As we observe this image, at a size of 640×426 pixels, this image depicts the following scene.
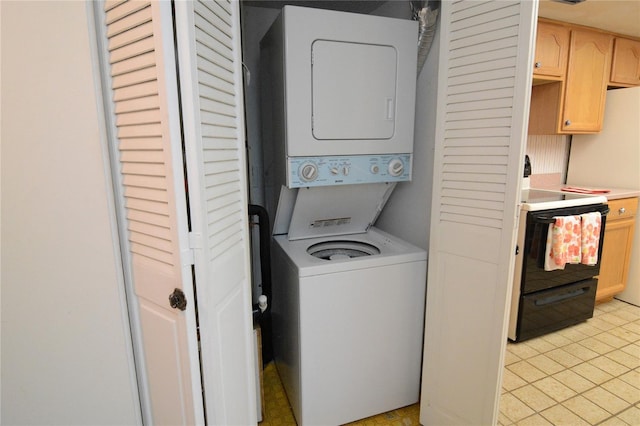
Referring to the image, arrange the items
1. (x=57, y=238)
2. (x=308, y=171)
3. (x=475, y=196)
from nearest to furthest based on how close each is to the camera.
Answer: (x=57, y=238)
(x=475, y=196)
(x=308, y=171)

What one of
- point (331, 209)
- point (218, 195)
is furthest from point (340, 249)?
point (218, 195)

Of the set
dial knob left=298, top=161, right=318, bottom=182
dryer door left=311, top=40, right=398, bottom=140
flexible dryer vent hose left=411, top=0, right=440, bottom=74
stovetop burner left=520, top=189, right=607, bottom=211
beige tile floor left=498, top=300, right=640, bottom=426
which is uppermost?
flexible dryer vent hose left=411, top=0, right=440, bottom=74

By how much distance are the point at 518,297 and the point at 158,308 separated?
240 cm

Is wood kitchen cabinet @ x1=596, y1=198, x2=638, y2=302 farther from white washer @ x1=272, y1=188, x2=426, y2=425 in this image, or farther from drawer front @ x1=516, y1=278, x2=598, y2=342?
white washer @ x1=272, y1=188, x2=426, y2=425

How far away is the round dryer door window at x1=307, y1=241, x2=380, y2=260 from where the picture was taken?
204 centimetres

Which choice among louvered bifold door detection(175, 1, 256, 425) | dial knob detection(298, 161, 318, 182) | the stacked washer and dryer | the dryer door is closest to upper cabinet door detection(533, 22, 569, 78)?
the stacked washer and dryer

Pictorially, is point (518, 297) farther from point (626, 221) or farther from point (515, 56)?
point (515, 56)

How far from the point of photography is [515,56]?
1286mm

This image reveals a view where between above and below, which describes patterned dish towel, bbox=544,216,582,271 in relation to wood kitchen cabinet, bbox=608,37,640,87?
below

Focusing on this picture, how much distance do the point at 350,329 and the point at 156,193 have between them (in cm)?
118

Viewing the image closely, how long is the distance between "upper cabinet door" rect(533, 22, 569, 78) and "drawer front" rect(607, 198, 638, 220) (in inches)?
46.0

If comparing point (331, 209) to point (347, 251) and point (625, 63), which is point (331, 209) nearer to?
point (347, 251)

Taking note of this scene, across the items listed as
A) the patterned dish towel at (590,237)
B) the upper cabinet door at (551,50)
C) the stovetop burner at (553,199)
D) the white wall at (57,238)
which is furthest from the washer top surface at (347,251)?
the upper cabinet door at (551,50)

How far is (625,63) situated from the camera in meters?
3.18
